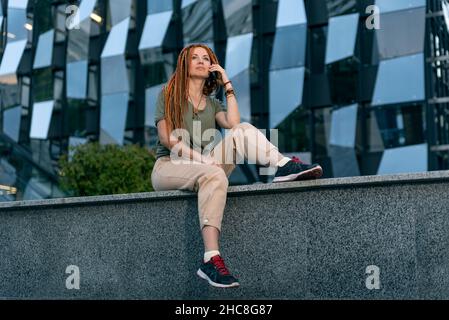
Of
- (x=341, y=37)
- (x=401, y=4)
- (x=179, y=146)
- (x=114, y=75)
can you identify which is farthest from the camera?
(x=114, y=75)

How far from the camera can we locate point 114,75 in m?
25.8

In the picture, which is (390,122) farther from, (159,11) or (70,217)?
(70,217)

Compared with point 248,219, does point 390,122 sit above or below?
above

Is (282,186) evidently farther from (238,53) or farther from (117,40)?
(117,40)

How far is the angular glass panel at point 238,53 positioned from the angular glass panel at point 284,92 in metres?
1.06

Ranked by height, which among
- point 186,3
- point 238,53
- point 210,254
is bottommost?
point 210,254

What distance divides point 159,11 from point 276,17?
179 inches

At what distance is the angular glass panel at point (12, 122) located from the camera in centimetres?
2808

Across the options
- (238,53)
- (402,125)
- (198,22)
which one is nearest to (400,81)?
(402,125)

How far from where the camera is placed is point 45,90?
27719 millimetres

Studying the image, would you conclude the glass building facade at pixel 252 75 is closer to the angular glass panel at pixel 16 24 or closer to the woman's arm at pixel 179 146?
the angular glass panel at pixel 16 24

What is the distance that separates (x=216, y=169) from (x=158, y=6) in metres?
20.9

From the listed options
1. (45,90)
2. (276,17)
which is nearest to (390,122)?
(276,17)

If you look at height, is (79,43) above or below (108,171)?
above
